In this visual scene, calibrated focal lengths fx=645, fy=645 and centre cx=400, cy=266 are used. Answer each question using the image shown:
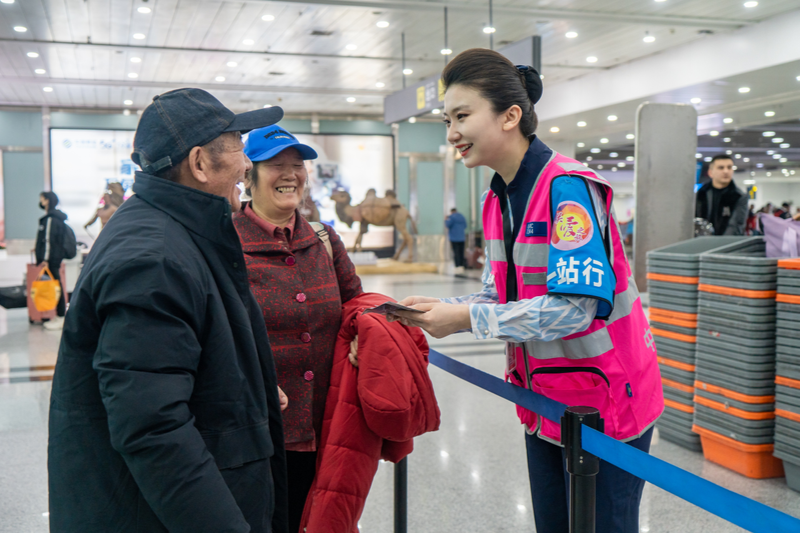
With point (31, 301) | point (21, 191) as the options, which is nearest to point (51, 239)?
point (31, 301)

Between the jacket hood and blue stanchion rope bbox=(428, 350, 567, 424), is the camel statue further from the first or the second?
the jacket hood

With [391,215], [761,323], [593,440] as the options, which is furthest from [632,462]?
[391,215]

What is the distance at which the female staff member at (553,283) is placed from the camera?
1.31m

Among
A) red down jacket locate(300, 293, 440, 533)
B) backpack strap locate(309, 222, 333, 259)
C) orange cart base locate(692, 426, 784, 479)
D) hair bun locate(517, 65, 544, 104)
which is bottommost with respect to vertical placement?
orange cart base locate(692, 426, 784, 479)

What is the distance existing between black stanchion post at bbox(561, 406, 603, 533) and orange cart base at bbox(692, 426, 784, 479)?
233 cm

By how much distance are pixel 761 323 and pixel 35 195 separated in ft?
60.8

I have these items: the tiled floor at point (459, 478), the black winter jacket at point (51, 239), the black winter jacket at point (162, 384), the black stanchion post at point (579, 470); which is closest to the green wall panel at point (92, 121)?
the black winter jacket at point (51, 239)

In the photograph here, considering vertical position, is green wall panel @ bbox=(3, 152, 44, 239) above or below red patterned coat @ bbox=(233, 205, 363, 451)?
above

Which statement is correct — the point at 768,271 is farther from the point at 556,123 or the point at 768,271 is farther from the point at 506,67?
the point at 556,123

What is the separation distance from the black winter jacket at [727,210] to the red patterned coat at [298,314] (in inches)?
213

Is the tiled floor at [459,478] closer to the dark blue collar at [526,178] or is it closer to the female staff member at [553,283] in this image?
the female staff member at [553,283]

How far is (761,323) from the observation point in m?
3.23

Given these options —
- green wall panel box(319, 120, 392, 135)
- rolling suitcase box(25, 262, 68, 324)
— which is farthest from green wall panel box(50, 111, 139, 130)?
rolling suitcase box(25, 262, 68, 324)

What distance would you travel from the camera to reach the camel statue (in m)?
17.6
